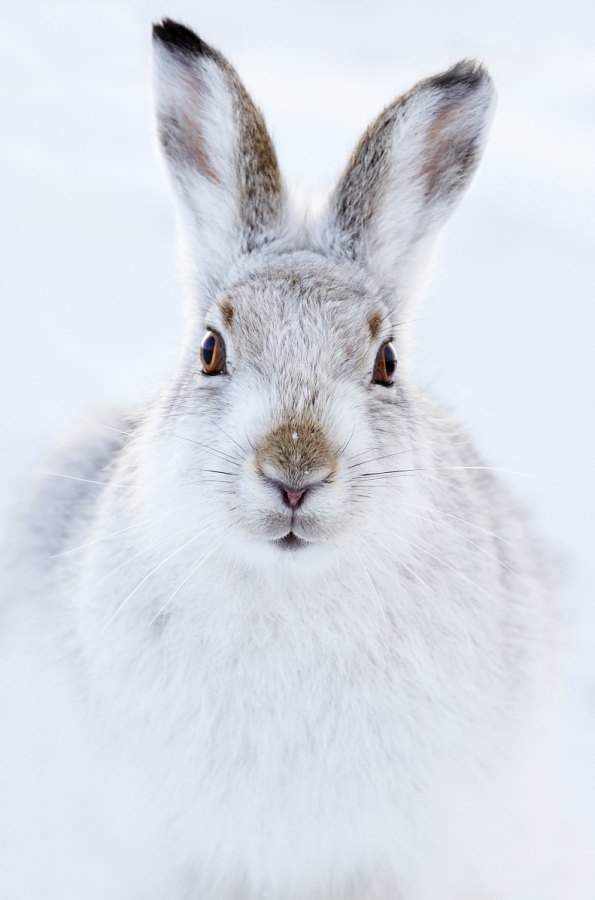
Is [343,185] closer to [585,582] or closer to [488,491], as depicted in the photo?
[488,491]

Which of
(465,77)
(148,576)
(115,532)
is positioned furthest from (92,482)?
(465,77)

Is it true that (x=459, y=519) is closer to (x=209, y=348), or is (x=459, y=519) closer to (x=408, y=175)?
(x=209, y=348)

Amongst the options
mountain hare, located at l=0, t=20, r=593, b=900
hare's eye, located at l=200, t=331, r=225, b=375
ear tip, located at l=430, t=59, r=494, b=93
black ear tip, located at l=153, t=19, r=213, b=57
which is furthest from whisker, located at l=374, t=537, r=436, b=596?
black ear tip, located at l=153, t=19, r=213, b=57

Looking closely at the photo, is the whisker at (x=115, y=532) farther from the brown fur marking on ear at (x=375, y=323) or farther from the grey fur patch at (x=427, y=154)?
the grey fur patch at (x=427, y=154)

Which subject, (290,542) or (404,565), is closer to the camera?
(290,542)

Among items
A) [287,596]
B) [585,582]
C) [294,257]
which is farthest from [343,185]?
[585,582]

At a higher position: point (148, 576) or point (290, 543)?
point (290, 543)

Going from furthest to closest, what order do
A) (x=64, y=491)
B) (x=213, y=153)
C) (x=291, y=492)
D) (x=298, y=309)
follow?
(x=64, y=491), (x=213, y=153), (x=298, y=309), (x=291, y=492)
